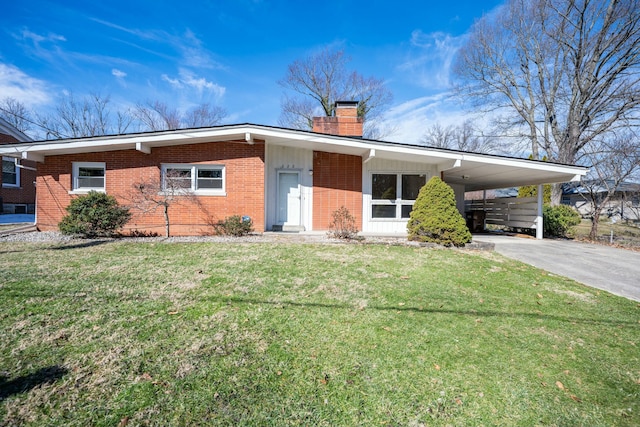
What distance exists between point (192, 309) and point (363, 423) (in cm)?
240

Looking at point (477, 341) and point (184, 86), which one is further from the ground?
point (184, 86)

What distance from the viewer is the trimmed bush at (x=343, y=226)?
336 inches

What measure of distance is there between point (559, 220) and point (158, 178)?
1578 cm

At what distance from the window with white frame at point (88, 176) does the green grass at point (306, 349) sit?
5381 mm

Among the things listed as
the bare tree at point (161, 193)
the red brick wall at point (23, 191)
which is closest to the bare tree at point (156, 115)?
the red brick wall at point (23, 191)

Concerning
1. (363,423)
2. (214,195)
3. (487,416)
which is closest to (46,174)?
(214,195)

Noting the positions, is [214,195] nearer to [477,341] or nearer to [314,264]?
[314,264]

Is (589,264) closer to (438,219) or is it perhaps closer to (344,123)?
(438,219)

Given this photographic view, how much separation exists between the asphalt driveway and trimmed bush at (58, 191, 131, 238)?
35.3 feet

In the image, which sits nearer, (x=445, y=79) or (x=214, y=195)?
(x=214, y=195)

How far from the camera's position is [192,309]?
11.2ft

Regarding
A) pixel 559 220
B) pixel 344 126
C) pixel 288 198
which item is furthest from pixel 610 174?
pixel 288 198

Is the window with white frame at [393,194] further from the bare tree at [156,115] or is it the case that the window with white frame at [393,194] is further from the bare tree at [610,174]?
the bare tree at [156,115]

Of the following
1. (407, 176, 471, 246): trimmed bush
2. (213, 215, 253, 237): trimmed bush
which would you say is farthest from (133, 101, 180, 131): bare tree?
(407, 176, 471, 246): trimmed bush
